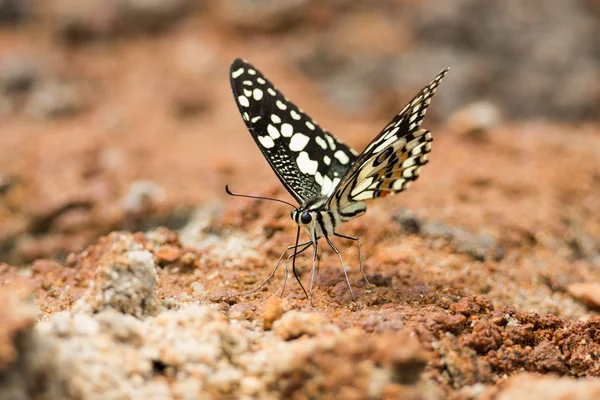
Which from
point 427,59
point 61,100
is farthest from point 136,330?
point 427,59

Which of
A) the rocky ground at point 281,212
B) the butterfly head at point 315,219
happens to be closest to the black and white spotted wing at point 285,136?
the butterfly head at point 315,219

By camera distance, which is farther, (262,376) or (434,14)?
(434,14)

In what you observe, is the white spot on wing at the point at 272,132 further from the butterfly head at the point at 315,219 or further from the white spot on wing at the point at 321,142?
the butterfly head at the point at 315,219

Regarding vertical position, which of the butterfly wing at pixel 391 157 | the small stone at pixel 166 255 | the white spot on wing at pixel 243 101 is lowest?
the small stone at pixel 166 255

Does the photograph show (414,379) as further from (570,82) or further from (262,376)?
(570,82)

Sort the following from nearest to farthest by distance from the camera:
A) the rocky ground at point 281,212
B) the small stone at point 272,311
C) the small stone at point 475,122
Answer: the rocky ground at point 281,212 < the small stone at point 272,311 < the small stone at point 475,122

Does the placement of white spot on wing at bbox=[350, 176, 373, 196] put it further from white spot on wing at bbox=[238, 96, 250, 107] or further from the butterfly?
white spot on wing at bbox=[238, 96, 250, 107]

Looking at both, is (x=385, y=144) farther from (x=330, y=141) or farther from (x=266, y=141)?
(x=266, y=141)
